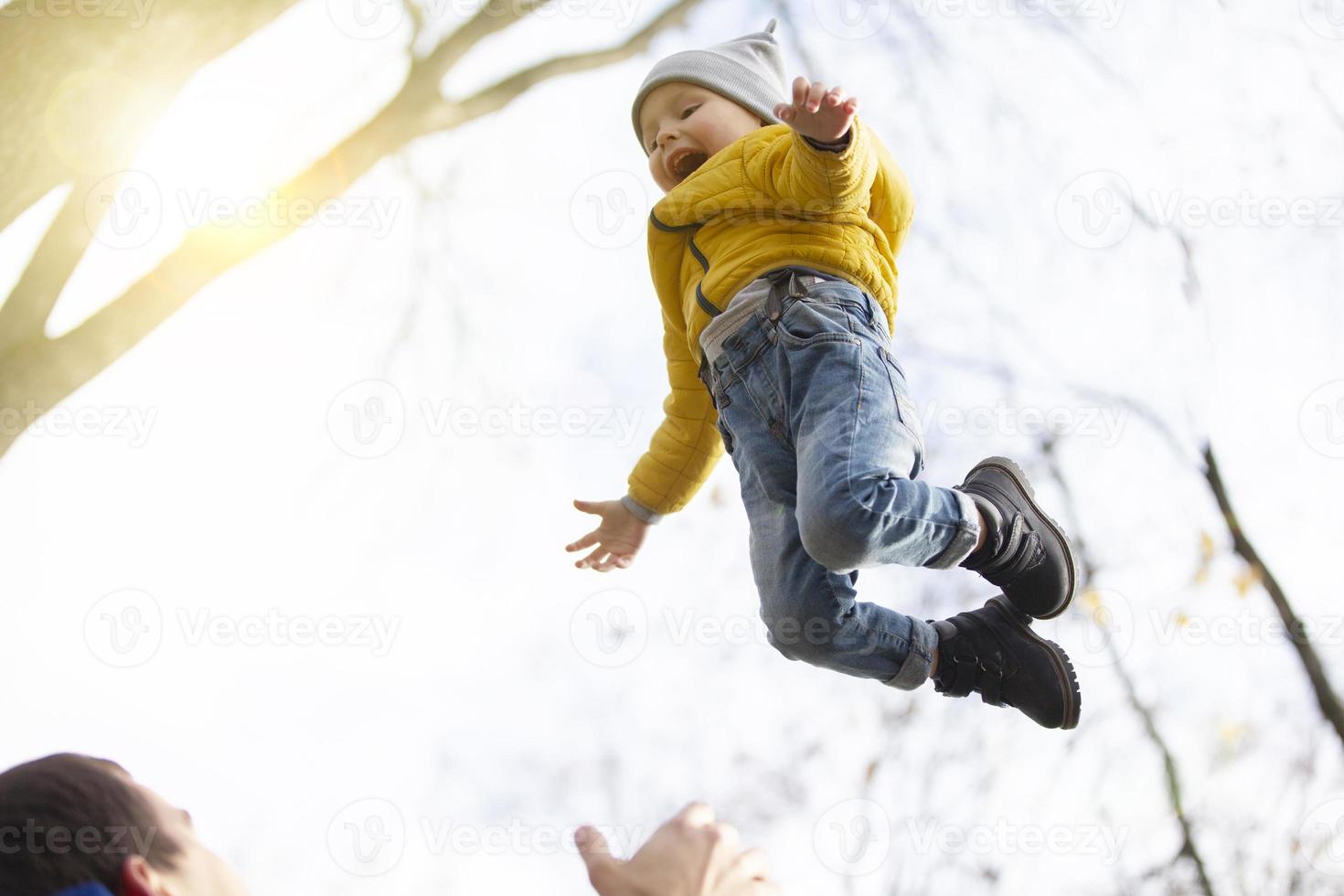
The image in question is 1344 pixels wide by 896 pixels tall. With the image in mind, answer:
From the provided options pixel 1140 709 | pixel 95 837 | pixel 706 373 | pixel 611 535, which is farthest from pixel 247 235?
pixel 1140 709

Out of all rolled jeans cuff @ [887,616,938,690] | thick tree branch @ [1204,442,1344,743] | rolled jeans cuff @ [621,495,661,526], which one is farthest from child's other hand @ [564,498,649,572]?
thick tree branch @ [1204,442,1344,743]

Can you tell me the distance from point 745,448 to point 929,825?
2067 millimetres

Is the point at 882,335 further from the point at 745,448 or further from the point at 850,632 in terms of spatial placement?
the point at 850,632

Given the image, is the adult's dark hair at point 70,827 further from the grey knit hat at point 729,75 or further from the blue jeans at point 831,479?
the grey knit hat at point 729,75

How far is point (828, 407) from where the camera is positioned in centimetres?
158

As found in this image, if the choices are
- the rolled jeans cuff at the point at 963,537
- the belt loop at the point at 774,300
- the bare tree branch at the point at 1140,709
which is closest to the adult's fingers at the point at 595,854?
the rolled jeans cuff at the point at 963,537

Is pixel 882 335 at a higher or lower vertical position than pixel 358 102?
lower

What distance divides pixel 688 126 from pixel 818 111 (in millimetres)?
459

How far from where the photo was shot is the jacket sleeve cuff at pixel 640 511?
2086 mm

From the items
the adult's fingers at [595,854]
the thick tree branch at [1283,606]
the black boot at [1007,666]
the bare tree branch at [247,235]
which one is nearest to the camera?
the adult's fingers at [595,854]

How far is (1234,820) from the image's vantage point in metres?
3.49

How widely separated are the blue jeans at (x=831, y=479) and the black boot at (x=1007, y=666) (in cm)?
4

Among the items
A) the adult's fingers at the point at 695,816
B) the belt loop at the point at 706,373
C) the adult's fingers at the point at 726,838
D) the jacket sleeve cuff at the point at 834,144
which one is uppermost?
the jacket sleeve cuff at the point at 834,144

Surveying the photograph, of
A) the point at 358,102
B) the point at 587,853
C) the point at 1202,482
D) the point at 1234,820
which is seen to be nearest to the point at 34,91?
the point at 358,102
